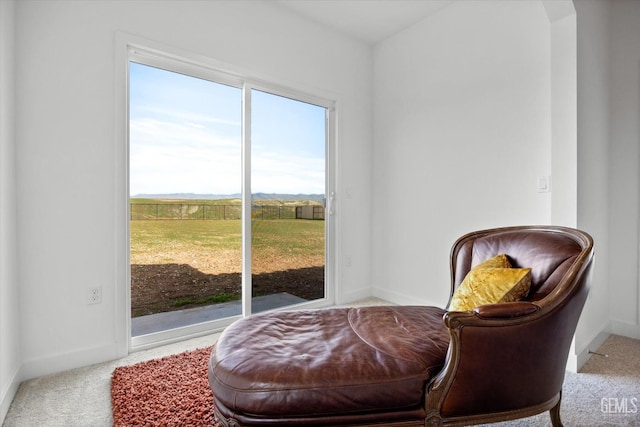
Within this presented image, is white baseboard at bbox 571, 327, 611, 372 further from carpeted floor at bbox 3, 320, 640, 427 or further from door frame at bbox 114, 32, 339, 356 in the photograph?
door frame at bbox 114, 32, 339, 356

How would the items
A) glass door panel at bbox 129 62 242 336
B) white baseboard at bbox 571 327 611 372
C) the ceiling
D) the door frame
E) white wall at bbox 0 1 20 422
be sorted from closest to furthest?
white wall at bbox 0 1 20 422 → white baseboard at bbox 571 327 611 372 → the door frame → glass door panel at bbox 129 62 242 336 → the ceiling

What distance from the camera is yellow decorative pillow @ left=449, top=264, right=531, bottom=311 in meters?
1.32

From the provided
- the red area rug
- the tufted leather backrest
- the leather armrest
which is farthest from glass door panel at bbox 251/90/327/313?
the leather armrest

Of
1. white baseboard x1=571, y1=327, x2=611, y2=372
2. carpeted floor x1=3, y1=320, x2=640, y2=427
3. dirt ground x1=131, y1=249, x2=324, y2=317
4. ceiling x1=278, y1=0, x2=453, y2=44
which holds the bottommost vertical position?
carpeted floor x1=3, y1=320, x2=640, y2=427

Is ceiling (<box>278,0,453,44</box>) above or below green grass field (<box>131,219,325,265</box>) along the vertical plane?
above

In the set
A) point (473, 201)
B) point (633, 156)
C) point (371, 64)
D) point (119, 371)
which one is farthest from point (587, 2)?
point (119, 371)

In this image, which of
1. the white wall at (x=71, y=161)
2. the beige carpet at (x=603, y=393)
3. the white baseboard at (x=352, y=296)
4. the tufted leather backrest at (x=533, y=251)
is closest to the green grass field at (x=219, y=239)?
the white wall at (x=71, y=161)

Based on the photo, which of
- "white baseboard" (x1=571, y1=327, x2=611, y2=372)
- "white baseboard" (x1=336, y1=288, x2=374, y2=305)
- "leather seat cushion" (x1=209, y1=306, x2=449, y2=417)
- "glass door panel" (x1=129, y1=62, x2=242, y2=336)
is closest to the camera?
"leather seat cushion" (x1=209, y1=306, x2=449, y2=417)

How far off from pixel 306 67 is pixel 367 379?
111 inches

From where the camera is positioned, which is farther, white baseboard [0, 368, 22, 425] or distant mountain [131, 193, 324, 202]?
distant mountain [131, 193, 324, 202]

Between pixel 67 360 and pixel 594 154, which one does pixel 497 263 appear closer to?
pixel 594 154

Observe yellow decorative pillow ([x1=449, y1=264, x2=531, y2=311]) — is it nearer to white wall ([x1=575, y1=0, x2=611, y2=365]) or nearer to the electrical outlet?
white wall ([x1=575, y1=0, x2=611, y2=365])

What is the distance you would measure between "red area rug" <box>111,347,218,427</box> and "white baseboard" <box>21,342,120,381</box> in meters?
→ 0.22

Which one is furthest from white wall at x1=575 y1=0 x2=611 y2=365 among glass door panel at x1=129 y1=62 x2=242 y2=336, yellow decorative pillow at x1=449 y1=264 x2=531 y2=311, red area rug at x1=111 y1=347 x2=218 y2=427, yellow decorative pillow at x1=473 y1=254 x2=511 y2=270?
glass door panel at x1=129 y1=62 x2=242 y2=336
